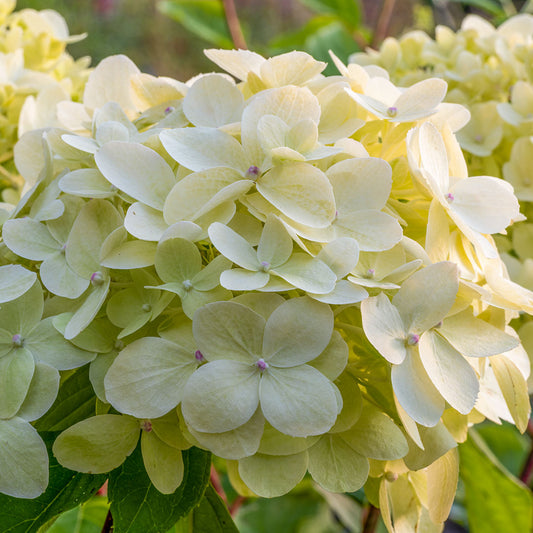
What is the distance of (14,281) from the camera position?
0.37m

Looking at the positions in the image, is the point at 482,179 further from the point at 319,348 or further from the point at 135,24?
the point at 135,24

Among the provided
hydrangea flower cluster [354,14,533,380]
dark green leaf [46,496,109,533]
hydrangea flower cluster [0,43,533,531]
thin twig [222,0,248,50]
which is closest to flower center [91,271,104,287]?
hydrangea flower cluster [0,43,533,531]

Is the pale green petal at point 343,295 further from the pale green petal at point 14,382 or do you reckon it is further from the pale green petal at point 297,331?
the pale green petal at point 14,382

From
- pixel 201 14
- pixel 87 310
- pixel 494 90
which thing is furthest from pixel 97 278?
pixel 201 14

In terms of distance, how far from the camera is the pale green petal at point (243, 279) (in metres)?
0.33

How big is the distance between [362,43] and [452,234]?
0.90 m

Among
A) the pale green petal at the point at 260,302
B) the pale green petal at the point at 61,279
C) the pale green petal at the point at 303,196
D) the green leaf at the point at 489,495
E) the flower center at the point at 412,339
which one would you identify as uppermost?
the pale green petal at the point at 303,196

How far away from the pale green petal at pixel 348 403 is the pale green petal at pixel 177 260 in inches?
3.9

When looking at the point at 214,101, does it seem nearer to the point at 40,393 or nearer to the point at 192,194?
the point at 192,194

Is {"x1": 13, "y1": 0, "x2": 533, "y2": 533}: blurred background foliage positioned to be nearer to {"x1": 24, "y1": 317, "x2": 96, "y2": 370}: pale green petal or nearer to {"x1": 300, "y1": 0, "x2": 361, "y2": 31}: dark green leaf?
{"x1": 300, "y1": 0, "x2": 361, "y2": 31}: dark green leaf

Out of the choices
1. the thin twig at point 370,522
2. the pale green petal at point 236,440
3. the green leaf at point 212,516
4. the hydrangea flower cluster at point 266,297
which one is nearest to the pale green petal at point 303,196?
the hydrangea flower cluster at point 266,297

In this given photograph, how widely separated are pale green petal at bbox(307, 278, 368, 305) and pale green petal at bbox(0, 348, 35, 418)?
0.50 feet

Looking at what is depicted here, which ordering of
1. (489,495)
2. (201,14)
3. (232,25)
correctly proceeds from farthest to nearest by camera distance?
(201,14) → (232,25) → (489,495)

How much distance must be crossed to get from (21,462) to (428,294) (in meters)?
0.23
